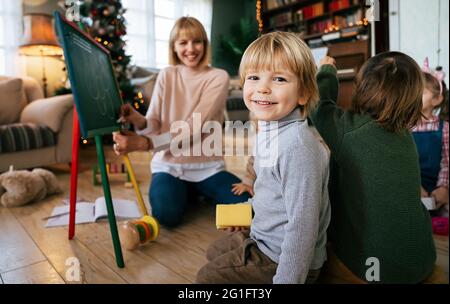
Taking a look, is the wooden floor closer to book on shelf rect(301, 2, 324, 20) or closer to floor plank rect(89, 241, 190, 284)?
floor plank rect(89, 241, 190, 284)

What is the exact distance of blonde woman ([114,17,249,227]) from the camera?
0.61 meters

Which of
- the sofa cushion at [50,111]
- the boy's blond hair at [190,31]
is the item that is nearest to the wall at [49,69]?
the sofa cushion at [50,111]

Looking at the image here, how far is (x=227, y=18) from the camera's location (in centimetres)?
50

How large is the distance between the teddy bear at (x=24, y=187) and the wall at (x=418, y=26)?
1.04m

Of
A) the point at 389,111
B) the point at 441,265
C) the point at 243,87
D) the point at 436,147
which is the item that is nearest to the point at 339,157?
the point at 389,111

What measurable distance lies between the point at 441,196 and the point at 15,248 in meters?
1.01

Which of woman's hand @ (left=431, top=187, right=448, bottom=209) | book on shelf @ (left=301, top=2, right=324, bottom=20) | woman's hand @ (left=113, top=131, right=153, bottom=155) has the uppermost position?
book on shelf @ (left=301, top=2, right=324, bottom=20)

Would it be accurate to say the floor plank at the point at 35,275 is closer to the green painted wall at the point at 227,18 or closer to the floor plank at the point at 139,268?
the floor plank at the point at 139,268

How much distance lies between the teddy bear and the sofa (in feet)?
0.13

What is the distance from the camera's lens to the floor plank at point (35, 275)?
21.4 inches

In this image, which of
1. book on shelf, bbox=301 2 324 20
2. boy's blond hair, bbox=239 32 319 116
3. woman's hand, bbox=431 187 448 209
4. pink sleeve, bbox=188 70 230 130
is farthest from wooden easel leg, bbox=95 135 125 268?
book on shelf, bbox=301 2 324 20

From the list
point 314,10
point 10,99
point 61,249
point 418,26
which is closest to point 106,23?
point 10,99
